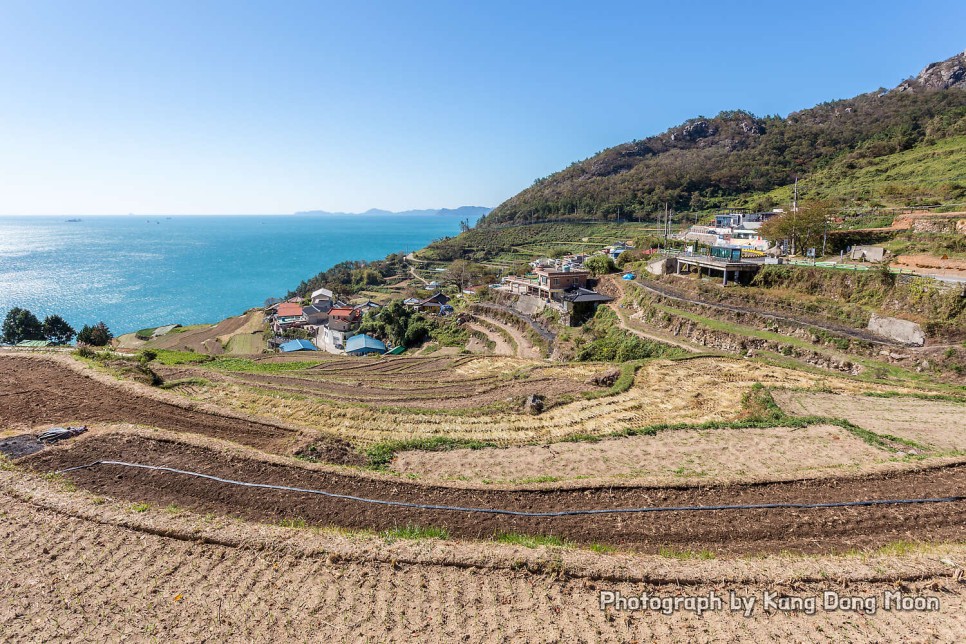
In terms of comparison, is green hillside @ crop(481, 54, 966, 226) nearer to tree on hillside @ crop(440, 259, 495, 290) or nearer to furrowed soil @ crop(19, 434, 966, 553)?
tree on hillside @ crop(440, 259, 495, 290)

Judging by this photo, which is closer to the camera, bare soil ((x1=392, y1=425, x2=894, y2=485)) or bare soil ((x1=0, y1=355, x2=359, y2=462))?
bare soil ((x1=392, y1=425, x2=894, y2=485))

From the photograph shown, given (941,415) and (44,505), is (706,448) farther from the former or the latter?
(44,505)

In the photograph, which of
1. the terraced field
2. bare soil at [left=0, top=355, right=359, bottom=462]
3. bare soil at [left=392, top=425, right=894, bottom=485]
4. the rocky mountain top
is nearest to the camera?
bare soil at [left=392, top=425, right=894, bottom=485]

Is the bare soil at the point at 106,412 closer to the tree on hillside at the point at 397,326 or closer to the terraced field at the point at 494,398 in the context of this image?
the terraced field at the point at 494,398

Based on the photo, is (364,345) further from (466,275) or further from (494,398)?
(466,275)

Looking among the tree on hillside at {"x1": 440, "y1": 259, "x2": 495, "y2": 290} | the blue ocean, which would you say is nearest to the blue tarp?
the tree on hillside at {"x1": 440, "y1": 259, "x2": 495, "y2": 290}

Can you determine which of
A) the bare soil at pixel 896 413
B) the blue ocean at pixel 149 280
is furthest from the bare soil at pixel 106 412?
the blue ocean at pixel 149 280

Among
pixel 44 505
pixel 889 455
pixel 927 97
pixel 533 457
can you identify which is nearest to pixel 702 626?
pixel 533 457
